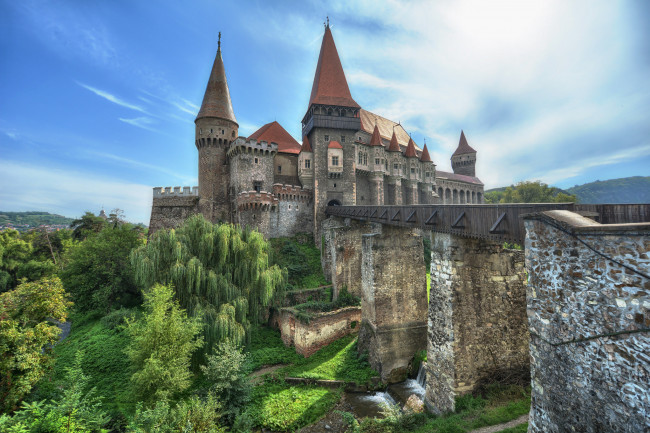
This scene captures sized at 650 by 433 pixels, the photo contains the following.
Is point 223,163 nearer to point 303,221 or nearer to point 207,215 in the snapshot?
point 207,215

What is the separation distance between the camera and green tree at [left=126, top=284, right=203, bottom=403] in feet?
33.6

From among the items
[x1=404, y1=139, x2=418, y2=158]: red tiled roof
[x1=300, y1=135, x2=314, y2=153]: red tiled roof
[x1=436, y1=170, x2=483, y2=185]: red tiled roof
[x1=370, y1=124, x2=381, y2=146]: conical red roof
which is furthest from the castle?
[x1=436, y1=170, x2=483, y2=185]: red tiled roof

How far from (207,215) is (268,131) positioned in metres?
11.4

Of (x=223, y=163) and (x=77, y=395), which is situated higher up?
(x=223, y=163)

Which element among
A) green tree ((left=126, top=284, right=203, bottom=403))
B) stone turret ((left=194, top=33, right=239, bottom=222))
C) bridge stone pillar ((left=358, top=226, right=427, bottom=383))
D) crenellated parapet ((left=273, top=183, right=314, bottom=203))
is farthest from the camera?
stone turret ((left=194, top=33, right=239, bottom=222))

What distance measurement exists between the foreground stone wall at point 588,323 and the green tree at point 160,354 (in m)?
11.1

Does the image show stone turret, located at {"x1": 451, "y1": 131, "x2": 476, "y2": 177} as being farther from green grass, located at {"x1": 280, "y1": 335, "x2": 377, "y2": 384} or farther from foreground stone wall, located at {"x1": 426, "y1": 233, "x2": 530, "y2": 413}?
foreground stone wall, located at {"x1": 426, "y1": 233, "x2": 530, "y2": 413}

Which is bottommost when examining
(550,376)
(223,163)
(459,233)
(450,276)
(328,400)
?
(328,400)

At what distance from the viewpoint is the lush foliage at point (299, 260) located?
72.7ft

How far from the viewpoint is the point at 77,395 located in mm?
8094

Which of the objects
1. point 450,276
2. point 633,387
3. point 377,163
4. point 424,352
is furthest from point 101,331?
point 377,163

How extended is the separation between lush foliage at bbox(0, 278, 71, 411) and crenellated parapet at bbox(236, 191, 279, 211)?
562 inches

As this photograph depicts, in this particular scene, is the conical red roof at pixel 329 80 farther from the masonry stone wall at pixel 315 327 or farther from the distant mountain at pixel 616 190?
the distant mountain at pixel 616 190

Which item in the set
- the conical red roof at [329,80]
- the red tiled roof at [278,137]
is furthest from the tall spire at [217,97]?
the conical red roof at [329,80]
